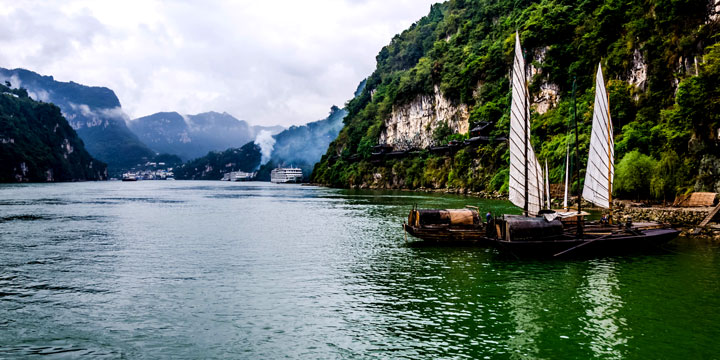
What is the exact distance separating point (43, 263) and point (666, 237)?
120 feet

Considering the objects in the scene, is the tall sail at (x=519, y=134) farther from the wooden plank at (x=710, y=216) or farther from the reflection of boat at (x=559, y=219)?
the wooden plank at (x=710, y=216)

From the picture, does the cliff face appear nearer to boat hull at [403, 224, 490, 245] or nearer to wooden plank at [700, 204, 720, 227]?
wooden plank at [700, 204, 720, 227]

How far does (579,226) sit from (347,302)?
16.3 meters

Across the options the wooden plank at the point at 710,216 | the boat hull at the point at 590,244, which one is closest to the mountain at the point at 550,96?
the boat hull at the point at 590,244

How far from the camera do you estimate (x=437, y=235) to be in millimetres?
30469

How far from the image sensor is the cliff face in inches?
4734

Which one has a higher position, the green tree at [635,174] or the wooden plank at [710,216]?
the green tree at [635,174]

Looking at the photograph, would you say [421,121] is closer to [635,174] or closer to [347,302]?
[635,174]

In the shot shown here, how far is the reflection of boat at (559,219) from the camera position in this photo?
25.3 meters

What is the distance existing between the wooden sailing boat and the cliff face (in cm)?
8402

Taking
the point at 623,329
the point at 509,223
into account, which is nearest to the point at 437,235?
the point at 509,223

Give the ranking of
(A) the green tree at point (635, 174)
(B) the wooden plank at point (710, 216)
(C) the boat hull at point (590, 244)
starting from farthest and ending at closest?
(A) the green tree at point (635, 174)
(B) the wooden plank at point (710, 216)
(C) the boat hull at point (590, 244)

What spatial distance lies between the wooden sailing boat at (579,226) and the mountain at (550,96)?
11.9 feet

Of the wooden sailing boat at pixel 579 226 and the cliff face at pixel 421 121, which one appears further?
the cliff face at pixel 421 121
